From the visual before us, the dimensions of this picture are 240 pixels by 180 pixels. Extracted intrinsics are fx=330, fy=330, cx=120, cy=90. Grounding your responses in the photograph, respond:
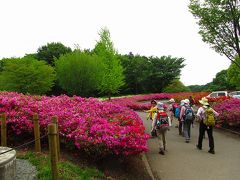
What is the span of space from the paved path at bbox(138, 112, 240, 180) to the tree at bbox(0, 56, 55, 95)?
33.1 meters

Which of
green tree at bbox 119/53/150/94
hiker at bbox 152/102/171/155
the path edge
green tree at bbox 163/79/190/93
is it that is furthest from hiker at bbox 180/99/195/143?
green tree at bbox 119/53/150/94

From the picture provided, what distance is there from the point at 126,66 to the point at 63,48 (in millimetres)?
12747

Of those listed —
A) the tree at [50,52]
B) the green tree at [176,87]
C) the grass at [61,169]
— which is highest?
the tree at [50,52]

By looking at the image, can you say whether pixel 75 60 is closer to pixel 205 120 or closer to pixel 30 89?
pixel 30 89

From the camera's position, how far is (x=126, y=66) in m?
65.1

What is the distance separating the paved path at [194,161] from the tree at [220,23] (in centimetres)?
1071

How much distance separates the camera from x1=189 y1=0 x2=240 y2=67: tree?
22203mm

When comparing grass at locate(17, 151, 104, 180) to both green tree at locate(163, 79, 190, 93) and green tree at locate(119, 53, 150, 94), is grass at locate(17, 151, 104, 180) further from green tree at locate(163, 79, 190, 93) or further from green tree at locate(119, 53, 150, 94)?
green tree at locate(119, 53, 150, 94)

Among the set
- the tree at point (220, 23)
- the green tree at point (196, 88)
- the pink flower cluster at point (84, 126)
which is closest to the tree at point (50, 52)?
the green tree at point (196, 88)

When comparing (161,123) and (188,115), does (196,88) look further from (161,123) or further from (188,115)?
(161,123)

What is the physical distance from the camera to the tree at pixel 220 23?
2220 centimetres

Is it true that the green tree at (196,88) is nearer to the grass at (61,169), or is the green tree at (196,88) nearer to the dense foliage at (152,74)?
the dense foliage at (152,74)

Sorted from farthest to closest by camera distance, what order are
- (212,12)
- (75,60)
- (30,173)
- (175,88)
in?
(175,88) < (75,60) < (212,12) < (30,173)

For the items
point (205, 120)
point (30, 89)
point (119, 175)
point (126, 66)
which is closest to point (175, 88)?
point (126, 66)
